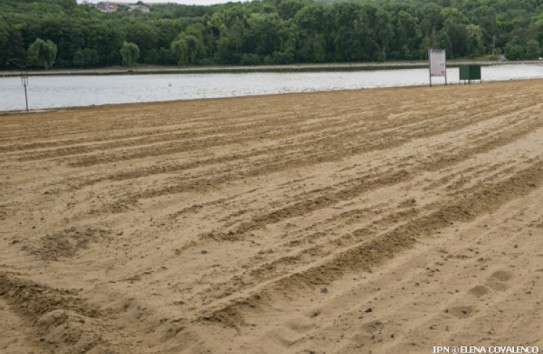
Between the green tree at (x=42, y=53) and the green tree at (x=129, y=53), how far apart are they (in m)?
13.3

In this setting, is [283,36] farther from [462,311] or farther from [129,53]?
[462,311]

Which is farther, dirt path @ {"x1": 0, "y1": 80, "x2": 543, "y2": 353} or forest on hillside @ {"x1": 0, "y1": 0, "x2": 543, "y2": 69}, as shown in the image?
forest on hillside @ {"x1": 0, "y1": 0, "x2": 543, "y2": 69}

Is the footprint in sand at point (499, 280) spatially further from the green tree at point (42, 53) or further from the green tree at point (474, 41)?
the green tree at point (474, 41)

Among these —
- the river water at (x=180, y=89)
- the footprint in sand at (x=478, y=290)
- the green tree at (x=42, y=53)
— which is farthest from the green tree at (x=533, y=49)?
the footprint in sand at (x=478, y=290)

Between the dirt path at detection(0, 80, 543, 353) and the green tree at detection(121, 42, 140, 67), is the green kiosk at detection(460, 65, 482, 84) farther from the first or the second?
the green tree at detection(121, 42, 140, 67)

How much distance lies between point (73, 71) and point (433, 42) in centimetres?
7928

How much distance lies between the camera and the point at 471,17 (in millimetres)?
179375

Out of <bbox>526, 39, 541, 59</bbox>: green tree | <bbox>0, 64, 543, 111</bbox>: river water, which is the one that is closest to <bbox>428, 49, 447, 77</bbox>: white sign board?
<bbox>0, 64, 543, 111</bbox>: river water

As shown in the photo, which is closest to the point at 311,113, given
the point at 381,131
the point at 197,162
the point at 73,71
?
the point at 381,131

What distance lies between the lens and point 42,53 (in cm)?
12725

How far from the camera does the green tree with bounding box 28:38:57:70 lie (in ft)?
408

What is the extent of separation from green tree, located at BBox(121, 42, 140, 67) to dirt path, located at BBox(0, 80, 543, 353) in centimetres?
12862

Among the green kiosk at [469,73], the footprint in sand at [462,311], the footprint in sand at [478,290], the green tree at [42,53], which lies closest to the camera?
the footprint in sand at [462,311]

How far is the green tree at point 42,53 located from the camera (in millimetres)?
124238
